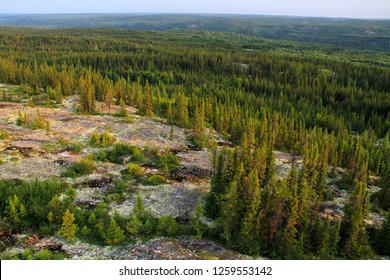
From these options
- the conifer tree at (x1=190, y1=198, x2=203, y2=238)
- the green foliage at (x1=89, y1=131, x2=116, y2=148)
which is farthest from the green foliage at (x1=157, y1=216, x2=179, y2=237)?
the green foliage at (x1=89, y1=131, x2=116, y2=148)

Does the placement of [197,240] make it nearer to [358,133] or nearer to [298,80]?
[358,133]

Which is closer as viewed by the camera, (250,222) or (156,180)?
(250,222)

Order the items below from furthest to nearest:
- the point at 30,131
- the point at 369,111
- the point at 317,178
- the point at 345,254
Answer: the point at 369,111 < the point at 30,131 < the point at 317,178 < the point at 345,254

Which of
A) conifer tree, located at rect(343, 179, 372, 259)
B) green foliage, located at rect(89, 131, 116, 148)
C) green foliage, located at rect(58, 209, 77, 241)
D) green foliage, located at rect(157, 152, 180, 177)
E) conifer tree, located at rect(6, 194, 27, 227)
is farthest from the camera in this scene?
green foliage, located at rect(89, 131, 116, 148)

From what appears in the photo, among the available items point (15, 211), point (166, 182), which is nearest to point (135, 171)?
point (166, 182)

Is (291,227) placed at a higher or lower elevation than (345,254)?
higher

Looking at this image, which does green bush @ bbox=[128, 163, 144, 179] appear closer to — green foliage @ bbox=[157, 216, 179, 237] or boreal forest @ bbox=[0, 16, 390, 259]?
boreal forest @ bbox=[0, 16, 390, 259]

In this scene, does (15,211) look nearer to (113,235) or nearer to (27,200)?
(27,200)

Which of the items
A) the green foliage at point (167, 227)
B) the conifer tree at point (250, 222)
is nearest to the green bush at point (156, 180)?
the green foliage at point (167, 227)

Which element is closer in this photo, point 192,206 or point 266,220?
point 266,220

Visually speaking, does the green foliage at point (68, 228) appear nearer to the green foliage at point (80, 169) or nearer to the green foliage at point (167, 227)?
the green foliage at point (167, 227)

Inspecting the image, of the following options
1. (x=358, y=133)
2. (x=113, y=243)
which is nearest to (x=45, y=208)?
(x=113, y=243)
